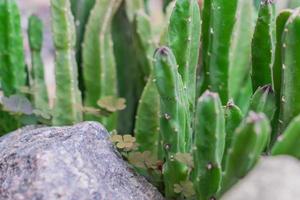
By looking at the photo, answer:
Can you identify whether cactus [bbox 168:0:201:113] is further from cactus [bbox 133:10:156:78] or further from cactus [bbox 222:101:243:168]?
cactus [bbox 133:10:156:78]

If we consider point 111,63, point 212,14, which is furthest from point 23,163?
point 111,63

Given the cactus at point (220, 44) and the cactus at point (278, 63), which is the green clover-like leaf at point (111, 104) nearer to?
the cactus at point (220, 44)

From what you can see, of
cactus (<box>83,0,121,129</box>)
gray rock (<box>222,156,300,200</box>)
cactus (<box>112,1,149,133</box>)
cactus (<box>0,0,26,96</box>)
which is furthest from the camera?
cactus (<box>112,1,149,133</box>)

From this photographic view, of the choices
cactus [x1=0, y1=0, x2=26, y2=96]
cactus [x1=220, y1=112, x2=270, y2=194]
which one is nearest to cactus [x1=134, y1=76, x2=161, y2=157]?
cactus [x1=0, y1=0, x2=26, y2=96]

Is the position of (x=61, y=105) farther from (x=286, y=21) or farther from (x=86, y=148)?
Answer: (x=286, y=21)

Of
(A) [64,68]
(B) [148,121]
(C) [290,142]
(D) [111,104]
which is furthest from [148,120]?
(C) [290,142]

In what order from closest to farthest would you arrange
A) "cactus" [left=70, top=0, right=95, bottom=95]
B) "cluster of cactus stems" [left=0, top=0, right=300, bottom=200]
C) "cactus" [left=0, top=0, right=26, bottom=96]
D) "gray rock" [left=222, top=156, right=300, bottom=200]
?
"gray rock" [left=222, top=156, right=300, bottom=200]
"cluster of cactus stems" [left=0, top=0, right=300, bottom=200]
"cactus" [left=0, top=0, right=26, bottom=96]
"cactus" [left=70, top=0, right=95, bottom=95]
